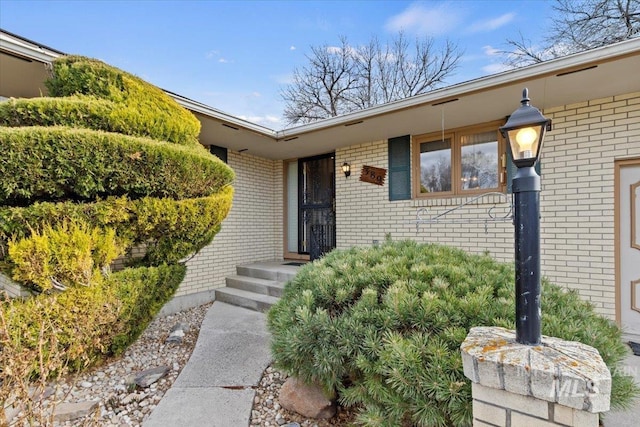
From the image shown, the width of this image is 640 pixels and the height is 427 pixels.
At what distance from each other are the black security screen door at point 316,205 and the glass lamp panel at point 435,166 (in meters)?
1.90

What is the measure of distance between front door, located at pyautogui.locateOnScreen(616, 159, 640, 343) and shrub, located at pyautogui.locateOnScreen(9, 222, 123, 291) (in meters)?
5.36

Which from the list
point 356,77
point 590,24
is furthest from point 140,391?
point 356,77

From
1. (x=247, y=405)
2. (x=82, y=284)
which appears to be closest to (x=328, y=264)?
(x=247, y=405)

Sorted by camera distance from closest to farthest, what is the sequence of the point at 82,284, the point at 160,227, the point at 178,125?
the point at 82,284 → the point at 160,227 → the point at 178,125

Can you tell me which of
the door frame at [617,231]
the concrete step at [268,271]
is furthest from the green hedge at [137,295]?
the door frame at [617,231]

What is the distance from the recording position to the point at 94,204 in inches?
98.0

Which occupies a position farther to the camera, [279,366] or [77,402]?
[77,402]

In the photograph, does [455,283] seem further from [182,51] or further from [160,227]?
[182,51]

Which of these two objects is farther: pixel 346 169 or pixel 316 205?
pixel 316 205

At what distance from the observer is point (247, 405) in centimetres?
221

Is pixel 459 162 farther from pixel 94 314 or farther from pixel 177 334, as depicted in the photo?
pixel 94 314

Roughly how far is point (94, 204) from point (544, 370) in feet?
10.0

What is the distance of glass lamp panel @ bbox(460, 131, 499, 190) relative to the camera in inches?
169

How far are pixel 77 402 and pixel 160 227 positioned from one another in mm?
1449
